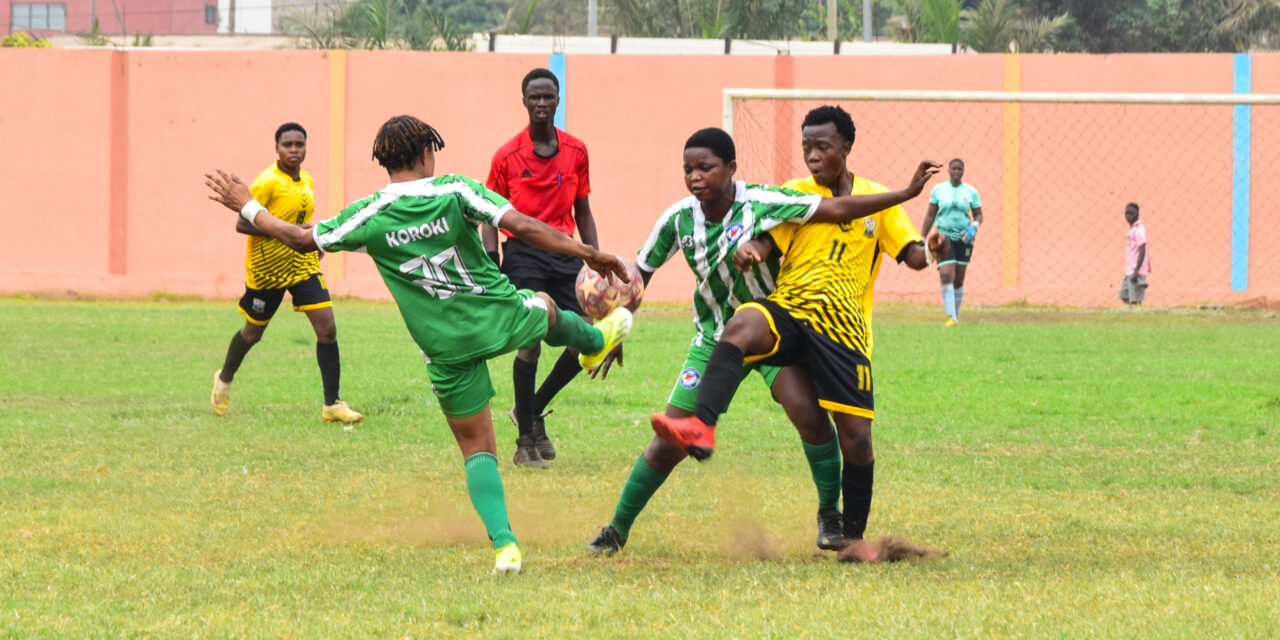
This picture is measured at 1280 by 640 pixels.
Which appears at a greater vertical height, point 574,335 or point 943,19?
point 943,19

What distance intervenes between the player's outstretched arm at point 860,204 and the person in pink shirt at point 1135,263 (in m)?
15.3

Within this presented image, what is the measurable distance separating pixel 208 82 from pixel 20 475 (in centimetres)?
1561

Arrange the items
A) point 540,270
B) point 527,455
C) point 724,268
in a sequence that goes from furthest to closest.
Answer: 1. point 540,270
2. point 527,455
3. point 724,268

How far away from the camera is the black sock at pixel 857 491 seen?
554 centimetres

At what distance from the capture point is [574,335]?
238 inches

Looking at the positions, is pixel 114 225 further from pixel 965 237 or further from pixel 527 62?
pixel 965 237

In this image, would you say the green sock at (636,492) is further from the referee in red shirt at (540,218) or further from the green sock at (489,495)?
the referee in red shirt at (540,218)

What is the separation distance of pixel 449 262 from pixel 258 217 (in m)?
0.77

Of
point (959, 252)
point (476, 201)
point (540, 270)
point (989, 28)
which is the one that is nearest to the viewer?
point (476, 201)

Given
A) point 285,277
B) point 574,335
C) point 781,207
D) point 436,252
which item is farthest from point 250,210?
point 285,277

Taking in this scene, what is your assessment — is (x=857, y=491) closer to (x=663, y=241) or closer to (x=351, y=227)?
(x=663, y=241)

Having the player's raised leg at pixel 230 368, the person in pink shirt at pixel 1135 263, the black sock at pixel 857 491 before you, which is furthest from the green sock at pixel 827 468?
the person in pink shirt at pixel 1135 263

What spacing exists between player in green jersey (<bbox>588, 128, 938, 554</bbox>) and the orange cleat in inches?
16.1

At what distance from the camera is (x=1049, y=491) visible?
7070 millimetres
